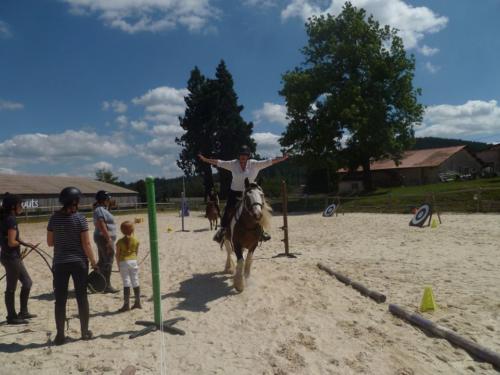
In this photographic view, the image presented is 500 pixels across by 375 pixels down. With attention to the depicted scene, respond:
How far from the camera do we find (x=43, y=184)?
45.5 meters

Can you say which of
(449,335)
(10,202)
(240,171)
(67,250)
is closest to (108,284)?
(10,202)

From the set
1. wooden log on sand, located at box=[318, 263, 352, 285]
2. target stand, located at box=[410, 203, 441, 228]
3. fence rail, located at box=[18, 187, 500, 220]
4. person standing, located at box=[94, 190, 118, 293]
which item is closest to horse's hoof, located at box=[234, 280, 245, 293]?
wooden log on sand, located at box=[318, 263, 352, 285]

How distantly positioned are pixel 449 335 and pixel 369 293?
5.72 feet

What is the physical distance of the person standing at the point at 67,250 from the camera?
438 centimetres

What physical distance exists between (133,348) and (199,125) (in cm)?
4882

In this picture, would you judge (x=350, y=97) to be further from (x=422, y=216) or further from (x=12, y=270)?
(x=12, y=270)

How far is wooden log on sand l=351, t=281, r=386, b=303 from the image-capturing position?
571 cm

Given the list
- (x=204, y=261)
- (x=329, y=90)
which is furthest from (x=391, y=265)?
(x=329, y=90)

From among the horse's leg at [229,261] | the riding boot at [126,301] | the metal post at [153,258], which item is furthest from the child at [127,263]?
the horse's leg at [229,261]

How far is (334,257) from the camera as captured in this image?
9422mm

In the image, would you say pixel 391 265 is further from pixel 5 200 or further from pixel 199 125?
pixel 199 125

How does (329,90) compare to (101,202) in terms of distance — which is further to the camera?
(329,90)

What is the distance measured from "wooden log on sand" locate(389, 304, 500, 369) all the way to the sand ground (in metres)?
0.07

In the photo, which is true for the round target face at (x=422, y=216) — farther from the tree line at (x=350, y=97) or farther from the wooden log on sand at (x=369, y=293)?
the tree line at (x=350, y=97)
